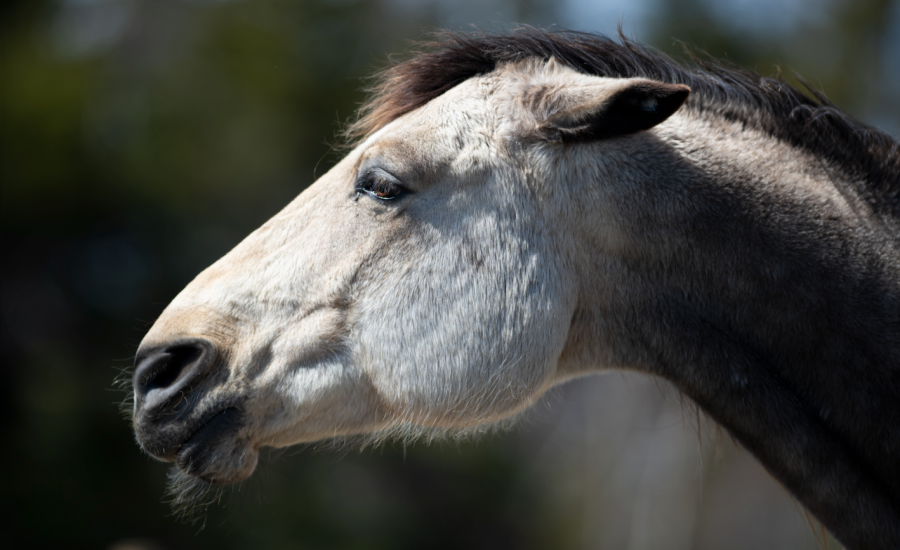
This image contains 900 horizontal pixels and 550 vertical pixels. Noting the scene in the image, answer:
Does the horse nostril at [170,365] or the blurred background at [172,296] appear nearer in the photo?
the horse nostril at [170,365]

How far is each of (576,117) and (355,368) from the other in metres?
1.23

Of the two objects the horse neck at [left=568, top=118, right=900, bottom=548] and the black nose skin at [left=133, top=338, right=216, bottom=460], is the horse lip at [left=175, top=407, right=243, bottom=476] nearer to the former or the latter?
the black nose skin at [left=133, top=338, right=216, bottom=460]

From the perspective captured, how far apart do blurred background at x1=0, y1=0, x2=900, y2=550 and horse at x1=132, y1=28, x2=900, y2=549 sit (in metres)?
6.68

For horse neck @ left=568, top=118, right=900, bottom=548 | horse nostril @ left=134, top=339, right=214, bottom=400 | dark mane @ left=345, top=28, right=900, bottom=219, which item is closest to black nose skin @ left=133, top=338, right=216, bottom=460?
horse nostril @ left=134, top=339, right=214, bottom=400

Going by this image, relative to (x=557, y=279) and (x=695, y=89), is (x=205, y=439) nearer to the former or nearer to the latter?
(x=557, y=279)

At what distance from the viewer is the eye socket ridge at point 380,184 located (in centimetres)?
241

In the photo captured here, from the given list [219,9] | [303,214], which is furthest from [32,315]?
[303,214]

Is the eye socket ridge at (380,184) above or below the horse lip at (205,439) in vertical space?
above

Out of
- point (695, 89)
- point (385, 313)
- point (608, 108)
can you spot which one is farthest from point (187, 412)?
point (695, 89)

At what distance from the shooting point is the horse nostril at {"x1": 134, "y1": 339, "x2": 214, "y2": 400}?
7.53 ft

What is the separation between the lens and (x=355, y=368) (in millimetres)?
2408

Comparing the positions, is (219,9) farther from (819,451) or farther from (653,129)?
(819,451)

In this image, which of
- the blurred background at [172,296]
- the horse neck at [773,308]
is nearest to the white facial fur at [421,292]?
the horse neck at [773,308]

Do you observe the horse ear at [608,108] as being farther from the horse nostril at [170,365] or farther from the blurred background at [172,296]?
the blurred background at [172,296]
